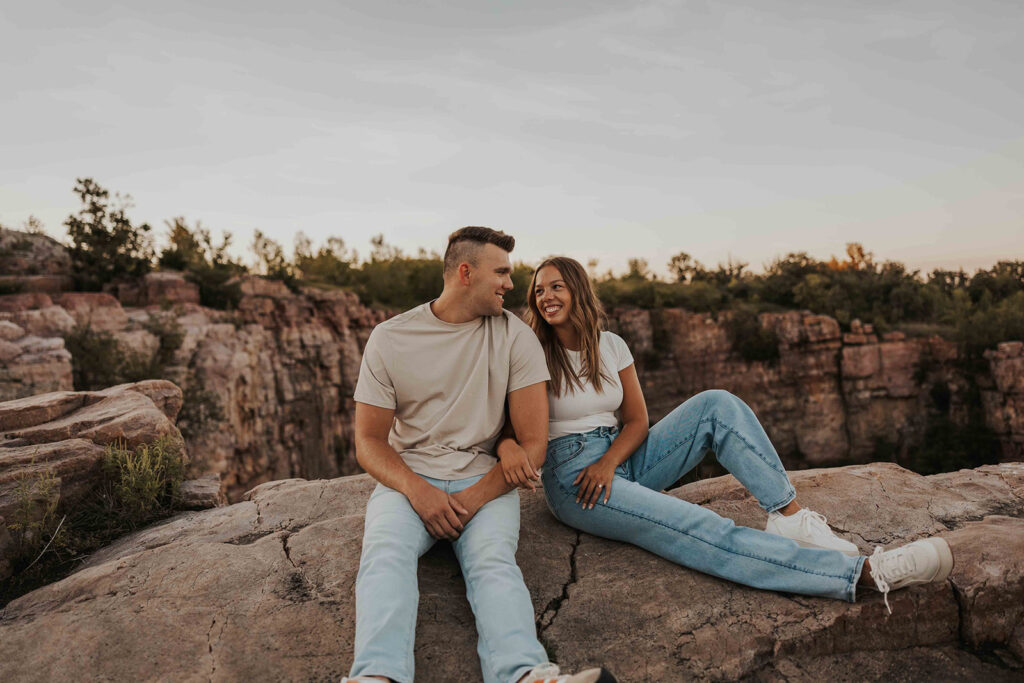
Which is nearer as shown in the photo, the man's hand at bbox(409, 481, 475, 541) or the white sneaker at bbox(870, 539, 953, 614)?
the white sneaker at bbox(870, 539, 953, 614)

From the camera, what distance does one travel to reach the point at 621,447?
278 centimetres

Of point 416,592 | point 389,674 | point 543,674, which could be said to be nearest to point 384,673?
point 389,674

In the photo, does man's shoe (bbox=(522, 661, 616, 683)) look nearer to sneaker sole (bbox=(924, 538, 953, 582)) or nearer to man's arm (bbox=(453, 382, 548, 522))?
man's arm (bbox=(453, 382, 548, 522))

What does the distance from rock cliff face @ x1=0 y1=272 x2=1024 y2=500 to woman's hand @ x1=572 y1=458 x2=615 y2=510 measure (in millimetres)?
8832

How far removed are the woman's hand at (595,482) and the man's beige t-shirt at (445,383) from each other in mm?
392

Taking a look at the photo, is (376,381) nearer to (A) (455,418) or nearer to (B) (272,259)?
(A) (455,418)

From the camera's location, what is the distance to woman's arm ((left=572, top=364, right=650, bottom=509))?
8.61 ft

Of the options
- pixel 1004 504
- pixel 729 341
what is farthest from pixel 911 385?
pixel 1004 504

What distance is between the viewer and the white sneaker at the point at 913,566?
7.06 feet

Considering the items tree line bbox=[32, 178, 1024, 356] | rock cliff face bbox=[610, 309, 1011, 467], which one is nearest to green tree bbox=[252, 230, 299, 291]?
tree line bbox=[32, 178, 1024, 356]

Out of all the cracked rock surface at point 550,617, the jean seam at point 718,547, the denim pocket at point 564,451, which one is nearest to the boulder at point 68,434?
the cracked rock surface at point 550,617

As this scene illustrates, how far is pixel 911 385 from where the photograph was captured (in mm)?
24469

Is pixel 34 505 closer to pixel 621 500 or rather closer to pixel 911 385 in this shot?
pixel 621 500

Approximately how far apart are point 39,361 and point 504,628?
33.6 ft
